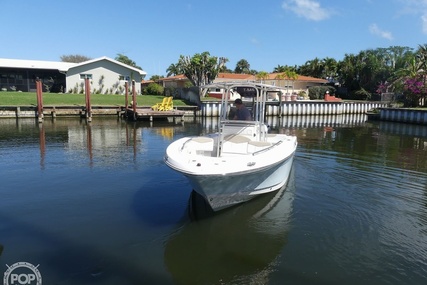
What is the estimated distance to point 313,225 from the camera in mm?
6695

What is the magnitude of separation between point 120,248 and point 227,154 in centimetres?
325

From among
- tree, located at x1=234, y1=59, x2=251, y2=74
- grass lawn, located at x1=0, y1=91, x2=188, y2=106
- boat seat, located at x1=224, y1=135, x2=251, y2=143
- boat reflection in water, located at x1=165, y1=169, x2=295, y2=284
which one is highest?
tree, located at x1=234, y1=59, x2=251, y2=74

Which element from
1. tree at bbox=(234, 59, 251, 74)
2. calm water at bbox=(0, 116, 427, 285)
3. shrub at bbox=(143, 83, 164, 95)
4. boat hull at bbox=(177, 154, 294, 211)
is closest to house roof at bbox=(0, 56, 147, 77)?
shrub at bbox=(143, 83, 164, 95)

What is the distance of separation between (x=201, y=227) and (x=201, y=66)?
3938 cm

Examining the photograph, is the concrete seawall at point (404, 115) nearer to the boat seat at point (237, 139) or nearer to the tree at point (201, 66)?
the tree at point (201, 66)

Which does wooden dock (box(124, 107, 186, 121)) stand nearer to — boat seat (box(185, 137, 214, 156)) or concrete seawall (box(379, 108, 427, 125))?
boat seat (box(185, 137, 214, 156))

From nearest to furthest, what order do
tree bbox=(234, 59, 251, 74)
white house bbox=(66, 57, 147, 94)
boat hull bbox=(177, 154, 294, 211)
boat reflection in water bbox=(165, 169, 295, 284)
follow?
1. boat reflection in water bbox=(165, 169, 295, 284)
2. boat hull bbox=(177, 154, 294, 211)
3. white house bbox=(66, 57, 147, 94)
4. tree bbox=(234, 59, 251, 74)

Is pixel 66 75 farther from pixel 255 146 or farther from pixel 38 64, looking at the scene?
pixel 255 146

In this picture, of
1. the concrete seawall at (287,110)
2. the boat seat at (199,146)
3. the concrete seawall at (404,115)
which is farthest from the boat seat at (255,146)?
the concrete seawall at (404,115)

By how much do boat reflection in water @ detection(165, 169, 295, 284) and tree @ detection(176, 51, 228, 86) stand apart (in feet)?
124

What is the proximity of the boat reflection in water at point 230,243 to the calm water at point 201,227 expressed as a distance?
0.02 m

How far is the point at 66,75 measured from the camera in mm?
37938

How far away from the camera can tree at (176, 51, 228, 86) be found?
44.1 m

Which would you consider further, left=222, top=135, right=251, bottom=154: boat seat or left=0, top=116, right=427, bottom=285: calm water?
left=222, top=135, right=251, bottom=154: boat seat
